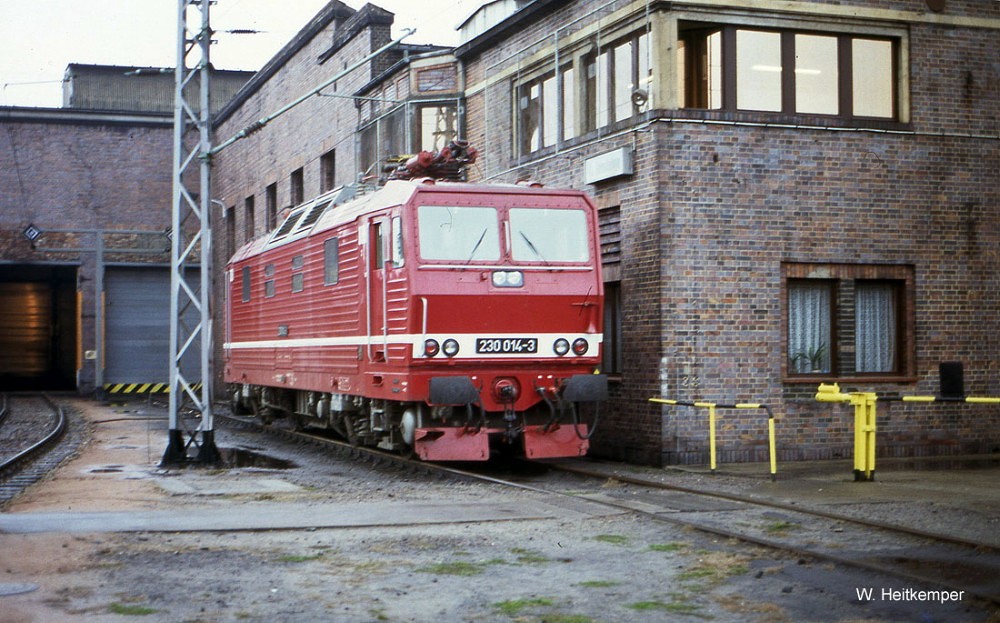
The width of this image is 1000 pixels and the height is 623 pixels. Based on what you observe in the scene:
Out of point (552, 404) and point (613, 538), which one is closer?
point (613, 538)

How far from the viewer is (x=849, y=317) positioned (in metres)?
16.7


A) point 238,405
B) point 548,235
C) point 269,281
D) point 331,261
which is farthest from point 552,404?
point 238,405

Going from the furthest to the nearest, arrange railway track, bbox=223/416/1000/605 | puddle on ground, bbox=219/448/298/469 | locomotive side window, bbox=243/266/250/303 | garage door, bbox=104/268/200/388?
1. garage door, bbox=104/268/200/388
2. locomotive side window, bbox=243/266/250/303
3. puddle on ground, bbox=219/448/298/469
4. railway track, bbox=223/416/1000/605

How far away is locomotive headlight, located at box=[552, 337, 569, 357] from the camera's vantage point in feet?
49.4

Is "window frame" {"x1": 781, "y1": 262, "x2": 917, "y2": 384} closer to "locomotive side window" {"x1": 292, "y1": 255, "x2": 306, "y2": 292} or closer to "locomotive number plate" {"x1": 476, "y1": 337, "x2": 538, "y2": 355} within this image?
"locomotive number plate" {"x1": 476, "y1": 337, "x2": 538, "y2": 355}

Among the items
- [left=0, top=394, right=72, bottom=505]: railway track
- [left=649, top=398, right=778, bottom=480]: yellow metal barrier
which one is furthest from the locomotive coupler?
[left=0, top=394, right=72, bottom=505]: railway track

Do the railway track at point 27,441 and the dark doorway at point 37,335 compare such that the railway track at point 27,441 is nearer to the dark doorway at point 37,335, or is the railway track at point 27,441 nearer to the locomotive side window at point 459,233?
the locomotive side window at point 459,233

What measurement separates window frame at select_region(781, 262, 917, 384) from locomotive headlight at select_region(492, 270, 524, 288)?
138 inches

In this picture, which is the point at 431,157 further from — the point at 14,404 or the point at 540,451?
the point at 14,404

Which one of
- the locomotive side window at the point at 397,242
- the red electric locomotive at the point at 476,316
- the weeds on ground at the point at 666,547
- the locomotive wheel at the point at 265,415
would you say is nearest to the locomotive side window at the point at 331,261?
the red electric locomotive at the point at 476,316

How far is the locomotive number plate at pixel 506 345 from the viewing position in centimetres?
1476

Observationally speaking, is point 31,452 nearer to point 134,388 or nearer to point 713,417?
point 713,417

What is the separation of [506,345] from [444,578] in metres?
6.63

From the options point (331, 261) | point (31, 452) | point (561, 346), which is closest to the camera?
point (561, 346)
